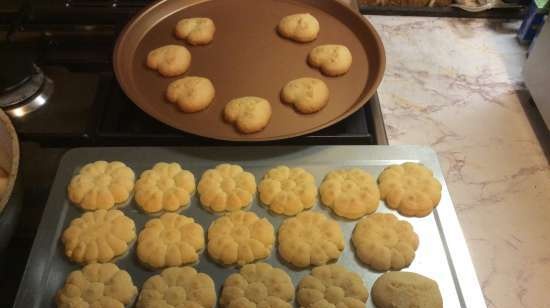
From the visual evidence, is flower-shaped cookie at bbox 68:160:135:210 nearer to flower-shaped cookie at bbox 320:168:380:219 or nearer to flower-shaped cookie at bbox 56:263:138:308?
flower-shaped cookie at bbox 56:263:138:308

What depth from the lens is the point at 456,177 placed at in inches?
40.9

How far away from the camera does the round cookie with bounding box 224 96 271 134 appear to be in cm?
93

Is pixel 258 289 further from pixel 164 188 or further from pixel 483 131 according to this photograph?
pixel 483 131

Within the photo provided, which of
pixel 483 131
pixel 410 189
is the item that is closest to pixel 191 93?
pixel 410 189

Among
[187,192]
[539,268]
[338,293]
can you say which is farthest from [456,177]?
[187,192]

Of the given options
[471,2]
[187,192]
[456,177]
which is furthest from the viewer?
[471,2]

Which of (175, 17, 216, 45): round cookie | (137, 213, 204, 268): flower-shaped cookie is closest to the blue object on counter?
(175, 17, 216, 45): round cookie

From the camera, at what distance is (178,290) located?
2.44 ft

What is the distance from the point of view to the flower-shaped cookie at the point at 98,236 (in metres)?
0.79

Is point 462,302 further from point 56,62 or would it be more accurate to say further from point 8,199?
point 56,62

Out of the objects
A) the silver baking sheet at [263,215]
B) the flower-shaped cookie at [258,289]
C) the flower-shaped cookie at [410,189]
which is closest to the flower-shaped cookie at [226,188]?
the silver baking sheet at [263,215]

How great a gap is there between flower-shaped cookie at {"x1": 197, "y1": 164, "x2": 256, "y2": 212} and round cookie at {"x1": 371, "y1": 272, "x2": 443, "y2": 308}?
284mm

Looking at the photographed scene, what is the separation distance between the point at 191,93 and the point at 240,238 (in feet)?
1.13

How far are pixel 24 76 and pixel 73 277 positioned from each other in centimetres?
53
